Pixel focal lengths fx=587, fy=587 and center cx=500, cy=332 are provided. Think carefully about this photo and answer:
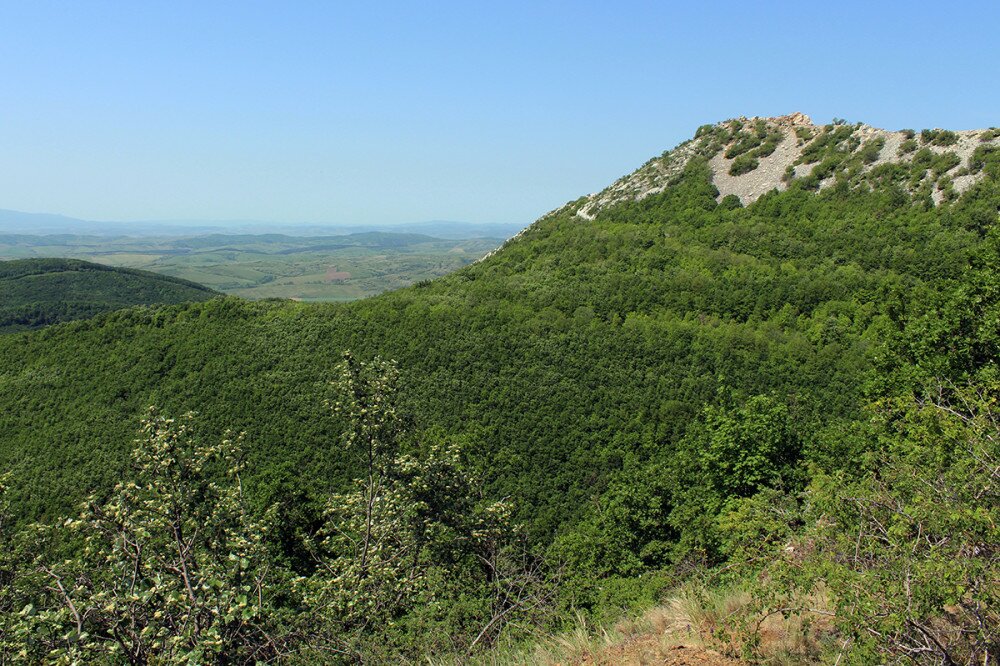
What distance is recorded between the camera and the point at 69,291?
117 metres

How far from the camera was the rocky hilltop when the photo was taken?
38.9 m

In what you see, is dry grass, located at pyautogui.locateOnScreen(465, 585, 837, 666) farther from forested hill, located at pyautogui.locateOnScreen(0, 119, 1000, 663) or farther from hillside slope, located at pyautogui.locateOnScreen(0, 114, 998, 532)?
hillside slope, located at pyautogui.locateOnScreen(0, 114, 998, 532)

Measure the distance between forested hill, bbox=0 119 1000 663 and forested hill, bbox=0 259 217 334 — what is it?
6927 cm

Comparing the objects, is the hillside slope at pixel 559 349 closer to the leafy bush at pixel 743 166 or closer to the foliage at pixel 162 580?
the leafy bush at pixel 743 166

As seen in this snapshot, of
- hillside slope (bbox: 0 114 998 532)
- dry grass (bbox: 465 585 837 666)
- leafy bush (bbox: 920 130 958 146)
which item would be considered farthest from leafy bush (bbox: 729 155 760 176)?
dry grass (bbox: 465 585 837 666)

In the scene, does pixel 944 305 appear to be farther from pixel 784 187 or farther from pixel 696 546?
pixel 784 187

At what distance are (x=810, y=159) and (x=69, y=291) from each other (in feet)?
431

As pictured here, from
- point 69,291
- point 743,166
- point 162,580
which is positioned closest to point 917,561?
point 162,580

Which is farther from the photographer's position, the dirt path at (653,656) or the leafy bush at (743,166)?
the leafy bush at (743,166)

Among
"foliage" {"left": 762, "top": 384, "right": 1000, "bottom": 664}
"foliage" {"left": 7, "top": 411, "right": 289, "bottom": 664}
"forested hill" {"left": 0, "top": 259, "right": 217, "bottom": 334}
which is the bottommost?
"forested hill" {"left": 0, "top": 259, "right": 217, "bottom": 334}

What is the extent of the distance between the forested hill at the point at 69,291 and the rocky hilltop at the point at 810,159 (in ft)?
310

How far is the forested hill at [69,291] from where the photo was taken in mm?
99131

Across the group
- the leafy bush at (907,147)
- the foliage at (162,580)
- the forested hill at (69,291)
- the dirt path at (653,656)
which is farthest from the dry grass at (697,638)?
the forested hill at (69,291)

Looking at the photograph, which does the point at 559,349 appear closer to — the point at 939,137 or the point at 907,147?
the point at 907,147
